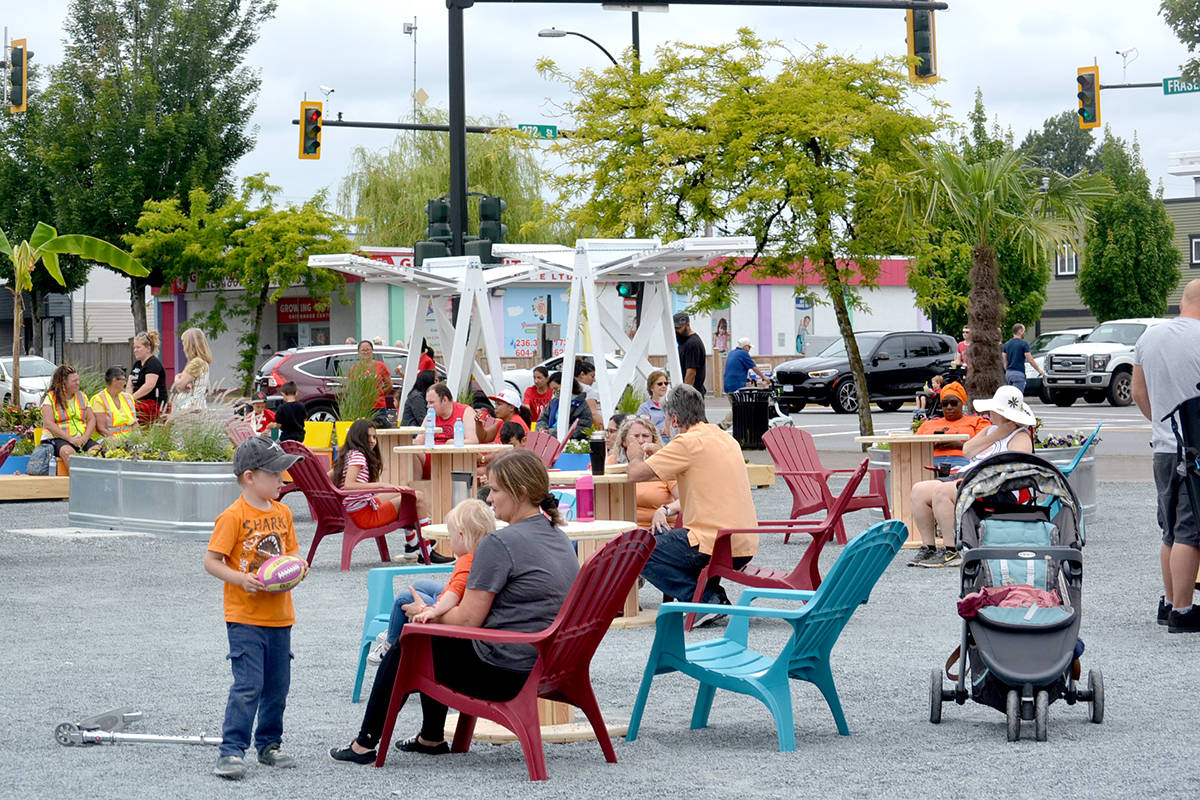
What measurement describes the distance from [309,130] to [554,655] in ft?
75.0

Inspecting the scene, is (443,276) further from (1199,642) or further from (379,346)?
(1199,642)

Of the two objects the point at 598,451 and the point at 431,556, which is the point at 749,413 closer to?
the point at 431,556

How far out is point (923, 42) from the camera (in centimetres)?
1956

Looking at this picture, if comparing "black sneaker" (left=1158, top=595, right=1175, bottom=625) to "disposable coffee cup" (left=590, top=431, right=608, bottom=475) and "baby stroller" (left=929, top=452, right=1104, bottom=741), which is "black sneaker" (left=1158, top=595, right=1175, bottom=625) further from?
"disposable coffee cup" (left=590, top=431, right=608, bottom=475)

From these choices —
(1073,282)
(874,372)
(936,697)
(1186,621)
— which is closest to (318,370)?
(874,372)

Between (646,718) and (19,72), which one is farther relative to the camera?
(19,72)

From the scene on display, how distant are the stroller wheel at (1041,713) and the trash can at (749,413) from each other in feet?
53.0

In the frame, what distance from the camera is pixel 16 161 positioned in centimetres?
4678

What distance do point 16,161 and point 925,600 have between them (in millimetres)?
41710

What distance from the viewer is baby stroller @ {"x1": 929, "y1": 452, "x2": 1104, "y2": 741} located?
21.4 feet

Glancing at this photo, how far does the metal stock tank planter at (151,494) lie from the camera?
48.0ft

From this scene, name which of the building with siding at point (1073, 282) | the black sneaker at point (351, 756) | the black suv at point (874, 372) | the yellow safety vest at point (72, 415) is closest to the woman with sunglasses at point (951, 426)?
the black sneaker at point (351, 756)

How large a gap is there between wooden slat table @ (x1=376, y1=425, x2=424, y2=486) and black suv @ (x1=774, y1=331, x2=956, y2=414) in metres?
17.8

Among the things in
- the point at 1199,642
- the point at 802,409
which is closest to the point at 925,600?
the point at 1199,642
